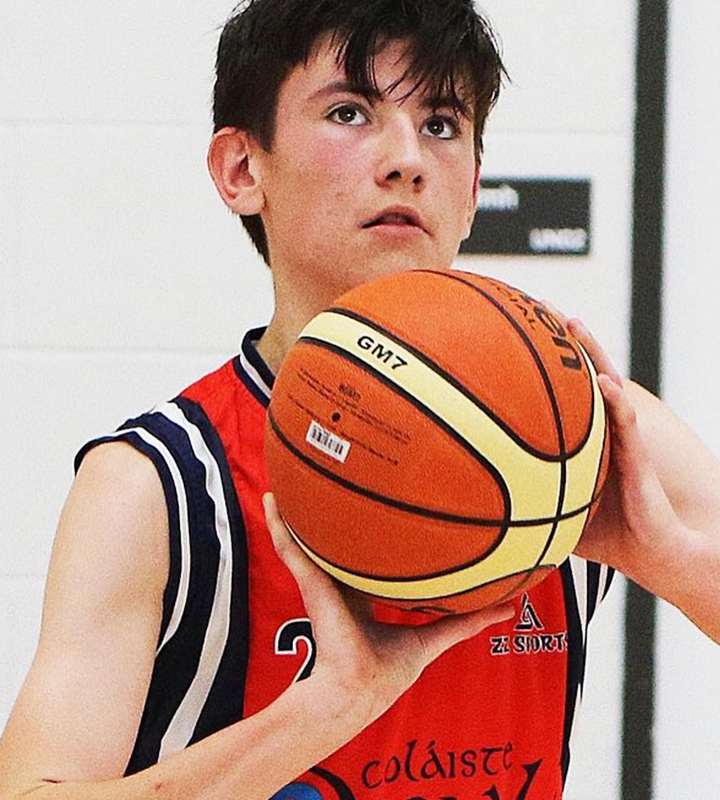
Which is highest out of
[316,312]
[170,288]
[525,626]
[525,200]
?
[525,200]

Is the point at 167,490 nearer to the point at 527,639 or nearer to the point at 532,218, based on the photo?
the point at 527,639

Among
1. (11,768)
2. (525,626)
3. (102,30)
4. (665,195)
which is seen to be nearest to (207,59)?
(102,30)

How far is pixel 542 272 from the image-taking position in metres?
2.66

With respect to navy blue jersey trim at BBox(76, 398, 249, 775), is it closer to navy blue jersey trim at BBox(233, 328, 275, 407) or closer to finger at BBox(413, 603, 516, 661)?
navy blue jersey trim at BBox(233, 328, 275, 407)

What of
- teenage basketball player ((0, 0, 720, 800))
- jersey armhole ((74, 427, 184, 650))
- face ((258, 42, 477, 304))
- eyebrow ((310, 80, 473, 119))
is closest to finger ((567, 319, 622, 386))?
teenage basketball player ((0, 0, 720, 800))

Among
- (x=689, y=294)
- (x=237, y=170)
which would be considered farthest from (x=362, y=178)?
(x=689, y=294)

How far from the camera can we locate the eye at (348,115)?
61.0 inches

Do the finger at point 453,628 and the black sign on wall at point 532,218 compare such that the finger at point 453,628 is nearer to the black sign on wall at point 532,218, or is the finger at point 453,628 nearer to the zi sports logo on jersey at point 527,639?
the zi sports logo on jersey at point 527,639

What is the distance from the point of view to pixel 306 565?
132 centimetres

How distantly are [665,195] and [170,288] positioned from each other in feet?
2.82

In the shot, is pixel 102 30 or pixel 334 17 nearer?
pixel 334 17

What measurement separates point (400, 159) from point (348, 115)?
88mm

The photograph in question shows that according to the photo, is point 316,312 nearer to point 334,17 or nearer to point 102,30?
point 334,17

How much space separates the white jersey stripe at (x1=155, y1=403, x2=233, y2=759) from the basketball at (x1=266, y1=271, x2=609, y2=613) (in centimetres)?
19
